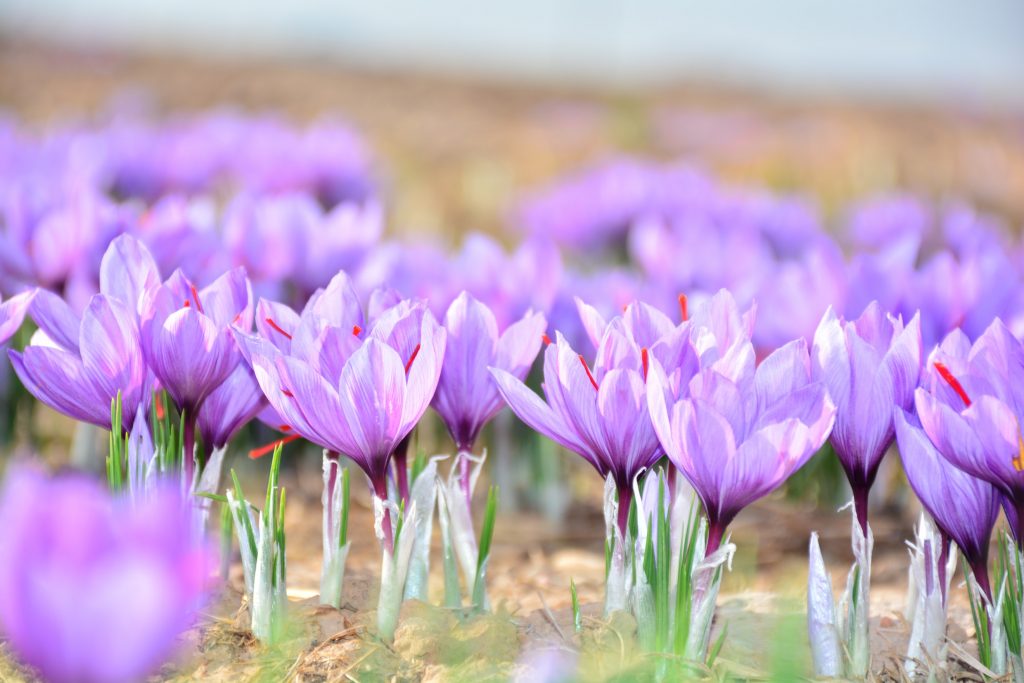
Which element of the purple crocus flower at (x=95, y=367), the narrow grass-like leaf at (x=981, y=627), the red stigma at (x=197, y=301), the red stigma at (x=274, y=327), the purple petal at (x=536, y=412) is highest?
the red stigma at (x=197, y=301)

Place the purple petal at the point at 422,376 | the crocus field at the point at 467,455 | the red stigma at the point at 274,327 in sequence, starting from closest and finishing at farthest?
the crocus field at the point at 467,455
the purple petal at the point at 422,376
the red stigma at the point at 274,327

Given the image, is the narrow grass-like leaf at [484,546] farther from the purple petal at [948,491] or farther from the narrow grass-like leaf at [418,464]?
the purple petal at [948,491]

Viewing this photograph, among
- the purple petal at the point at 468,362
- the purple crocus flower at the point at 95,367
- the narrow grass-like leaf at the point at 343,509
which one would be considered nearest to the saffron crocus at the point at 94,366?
the purple crocus flower at the point at 95,367

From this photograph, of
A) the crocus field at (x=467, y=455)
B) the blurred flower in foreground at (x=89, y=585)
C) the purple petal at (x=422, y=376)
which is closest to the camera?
the blurred flower in foreground at (x=89, y=585)

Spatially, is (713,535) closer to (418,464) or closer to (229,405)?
(418,464)

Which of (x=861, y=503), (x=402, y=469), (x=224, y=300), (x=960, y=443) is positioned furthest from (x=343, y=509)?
(x=960, y=443)

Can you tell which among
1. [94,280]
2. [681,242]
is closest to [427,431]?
[681,242]
